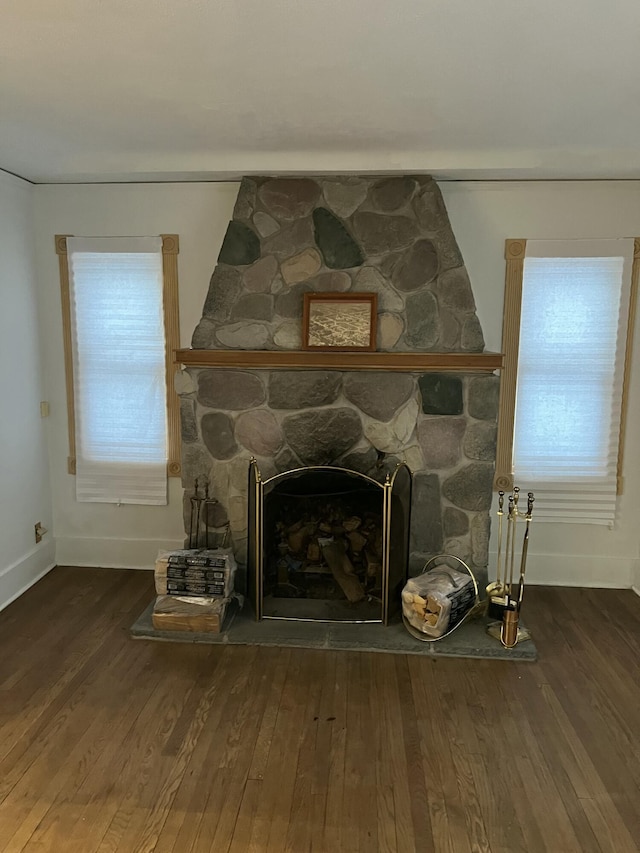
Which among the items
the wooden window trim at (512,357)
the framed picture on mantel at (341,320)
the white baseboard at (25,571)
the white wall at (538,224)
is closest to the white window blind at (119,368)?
the white baseboard at (25,571)

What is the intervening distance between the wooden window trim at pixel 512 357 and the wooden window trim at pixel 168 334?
1932 millimetres

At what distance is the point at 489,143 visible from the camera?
2943 millimetres

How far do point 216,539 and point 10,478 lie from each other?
4.03 ft

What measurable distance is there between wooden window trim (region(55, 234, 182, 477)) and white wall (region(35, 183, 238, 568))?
0.04 metres

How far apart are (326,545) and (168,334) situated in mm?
1562

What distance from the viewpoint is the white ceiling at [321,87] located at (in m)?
1.70

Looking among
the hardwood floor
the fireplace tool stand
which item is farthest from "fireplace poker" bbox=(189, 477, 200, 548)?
the hardwood floor

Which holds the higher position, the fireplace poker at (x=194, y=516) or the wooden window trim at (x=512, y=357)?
the wooden window trim at (x=512, y=357)

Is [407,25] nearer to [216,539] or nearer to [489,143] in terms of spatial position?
[489,143]

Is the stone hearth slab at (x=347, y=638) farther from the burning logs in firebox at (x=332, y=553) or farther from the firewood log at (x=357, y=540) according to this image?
the firewood log at (x=357, y=540)

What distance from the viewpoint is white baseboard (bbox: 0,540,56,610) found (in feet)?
11.6

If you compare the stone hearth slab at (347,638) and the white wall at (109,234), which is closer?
the stone hearth slab at (347,638)

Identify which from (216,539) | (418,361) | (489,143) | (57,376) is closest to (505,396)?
(418,361)

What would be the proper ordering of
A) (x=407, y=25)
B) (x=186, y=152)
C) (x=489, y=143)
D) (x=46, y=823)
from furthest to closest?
(x=186, y=152)
(x=489, y=143)
(x=46, y=823)
(x=407, y=25)
